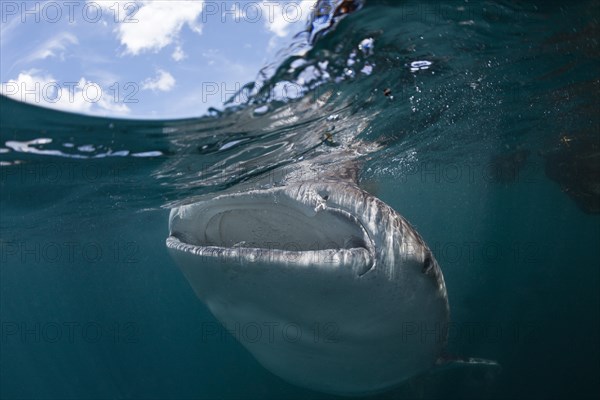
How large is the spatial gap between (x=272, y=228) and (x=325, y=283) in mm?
1550

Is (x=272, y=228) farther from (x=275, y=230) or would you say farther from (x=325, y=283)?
(x=325, y=283)

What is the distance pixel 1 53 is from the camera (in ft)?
11.7

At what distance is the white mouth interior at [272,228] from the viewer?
129 inches

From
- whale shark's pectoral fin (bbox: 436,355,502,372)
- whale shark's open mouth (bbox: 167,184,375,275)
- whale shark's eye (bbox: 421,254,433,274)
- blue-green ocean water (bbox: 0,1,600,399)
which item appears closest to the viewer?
whale shark's open mouth (bbox: 167,184,375,275)

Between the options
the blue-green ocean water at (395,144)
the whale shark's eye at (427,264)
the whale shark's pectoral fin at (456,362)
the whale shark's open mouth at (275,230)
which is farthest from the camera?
the blue-green ocean water at (395,144)

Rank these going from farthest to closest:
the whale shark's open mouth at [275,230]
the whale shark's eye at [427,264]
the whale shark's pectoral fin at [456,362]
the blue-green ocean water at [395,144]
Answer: the blue-green ocean water at [395,144]
the whale shark's pectoral fin at [456,362]
the whale shark's eye at [427,264]
the whale shark's open mouth at [275,230]

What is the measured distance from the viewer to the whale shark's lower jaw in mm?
3090

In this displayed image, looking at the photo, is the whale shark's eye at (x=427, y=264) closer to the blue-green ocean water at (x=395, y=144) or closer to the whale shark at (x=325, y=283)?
the whale shark at (x=325, y=283)

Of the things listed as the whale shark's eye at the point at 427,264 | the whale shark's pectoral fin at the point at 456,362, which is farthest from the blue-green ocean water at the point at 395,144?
the whale shark's eye at the point at 427,264

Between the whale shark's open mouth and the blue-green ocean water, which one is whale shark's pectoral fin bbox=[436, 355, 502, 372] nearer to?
the blue-green ocean water

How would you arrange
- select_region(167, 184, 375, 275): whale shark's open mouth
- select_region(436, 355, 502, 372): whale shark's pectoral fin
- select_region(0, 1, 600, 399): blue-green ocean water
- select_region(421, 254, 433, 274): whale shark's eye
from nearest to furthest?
select_region(167, 184, 375, 275): whale shark's open mouth < select_region(421, 254, 433, 274): whale shark's eye < select_region(436, 355, 502, 372): whale shark's pectoral fin < select_region(0, 1, 600, 399): blue-green ocean water

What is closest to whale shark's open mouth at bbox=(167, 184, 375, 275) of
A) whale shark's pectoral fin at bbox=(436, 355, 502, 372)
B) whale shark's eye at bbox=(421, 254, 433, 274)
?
whale shark's eye at bbox=(421, 254, 433, 274)

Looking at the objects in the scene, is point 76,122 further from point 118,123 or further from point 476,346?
point 476,346

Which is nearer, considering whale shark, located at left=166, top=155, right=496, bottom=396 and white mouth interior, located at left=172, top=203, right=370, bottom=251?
whale shark, located at left=166, top=155, right=496, bottom=396
